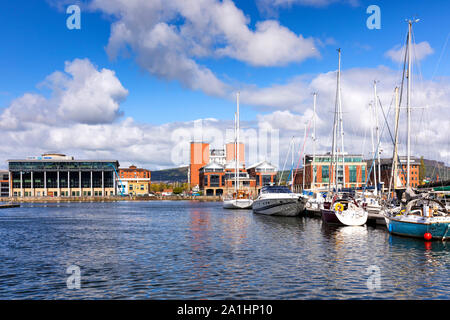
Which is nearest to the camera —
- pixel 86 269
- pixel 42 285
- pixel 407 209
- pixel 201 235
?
pixel 42 285

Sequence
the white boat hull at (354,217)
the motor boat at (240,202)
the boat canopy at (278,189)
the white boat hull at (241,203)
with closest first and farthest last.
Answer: the white boat hull at (354,217) < the boat canopy at (278,189) < the white boat hull at (241,203) < the motor boat at (240,202)

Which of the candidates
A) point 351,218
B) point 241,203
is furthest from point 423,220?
point 241,203

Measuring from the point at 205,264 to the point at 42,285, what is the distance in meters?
10.5

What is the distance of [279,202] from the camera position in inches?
3145

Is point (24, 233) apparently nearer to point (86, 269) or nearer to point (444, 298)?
point (86, 269)

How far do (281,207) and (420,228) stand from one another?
133 feet

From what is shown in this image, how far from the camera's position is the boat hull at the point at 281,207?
77312 mm

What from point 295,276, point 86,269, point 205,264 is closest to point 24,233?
point 86,269

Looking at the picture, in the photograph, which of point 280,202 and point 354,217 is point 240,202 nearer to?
point 280,202

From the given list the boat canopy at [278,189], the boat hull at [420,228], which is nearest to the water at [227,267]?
the boat hull at [420,228]

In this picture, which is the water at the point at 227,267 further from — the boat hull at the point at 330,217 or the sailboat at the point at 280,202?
the sailboat at the point at 280,202

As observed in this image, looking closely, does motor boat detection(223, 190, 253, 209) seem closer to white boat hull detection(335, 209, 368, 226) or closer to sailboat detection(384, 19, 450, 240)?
white boat hull detection(335, 209, 368, 226)

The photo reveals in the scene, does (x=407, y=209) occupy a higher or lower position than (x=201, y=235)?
higher
